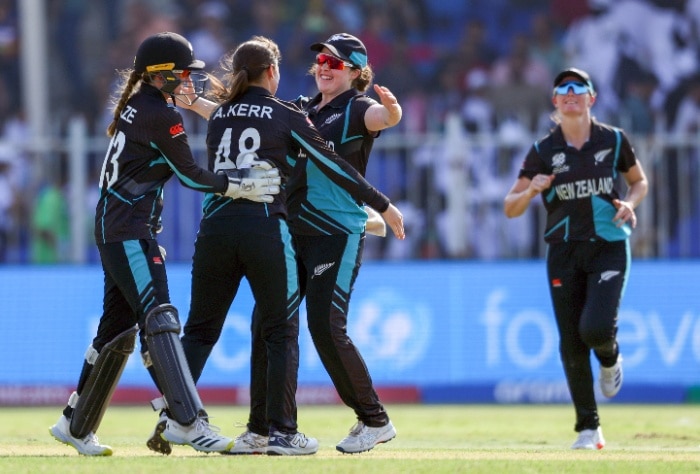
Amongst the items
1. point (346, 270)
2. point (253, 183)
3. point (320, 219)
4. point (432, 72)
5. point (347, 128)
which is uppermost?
point (432, 72)

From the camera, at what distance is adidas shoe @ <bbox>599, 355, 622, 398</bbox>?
10219 mm

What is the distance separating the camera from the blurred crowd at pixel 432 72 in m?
16.0

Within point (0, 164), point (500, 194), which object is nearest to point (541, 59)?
point (500, 194)

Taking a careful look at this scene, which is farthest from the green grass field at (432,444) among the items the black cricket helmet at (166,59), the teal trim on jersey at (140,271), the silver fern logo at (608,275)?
the black cricket helmet at (166,59)

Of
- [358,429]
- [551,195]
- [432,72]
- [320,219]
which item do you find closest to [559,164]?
[551,195]

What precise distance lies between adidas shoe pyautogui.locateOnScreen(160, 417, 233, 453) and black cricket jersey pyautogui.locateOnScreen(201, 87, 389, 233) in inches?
44.2

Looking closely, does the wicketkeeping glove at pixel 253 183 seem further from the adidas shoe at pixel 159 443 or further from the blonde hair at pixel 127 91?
the adidas shoe at pixel 159 443

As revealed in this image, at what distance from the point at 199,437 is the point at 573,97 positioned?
3899 millimetres

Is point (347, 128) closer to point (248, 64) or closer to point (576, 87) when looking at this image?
point (248, 64)

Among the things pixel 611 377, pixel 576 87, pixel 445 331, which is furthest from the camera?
pixel 445 331

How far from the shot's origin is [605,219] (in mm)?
10023

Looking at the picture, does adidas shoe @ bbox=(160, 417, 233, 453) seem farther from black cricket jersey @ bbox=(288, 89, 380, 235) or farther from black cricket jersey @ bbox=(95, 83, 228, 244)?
black cricket jersey @ bbox=(288, 89, 380, 235)

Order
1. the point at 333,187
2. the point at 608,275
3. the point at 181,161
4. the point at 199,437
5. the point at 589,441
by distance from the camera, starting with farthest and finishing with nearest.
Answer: the point at 608,275, the point at 589,441, the point at 333,187, the point at 181,161, the point at 199,437

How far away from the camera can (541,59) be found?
18609 millimetres
